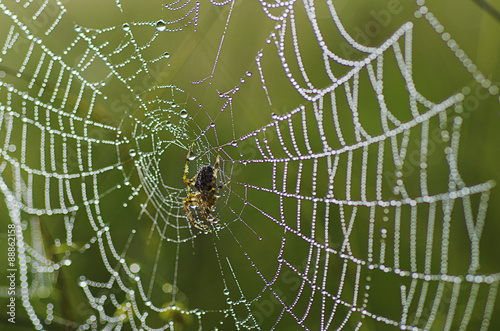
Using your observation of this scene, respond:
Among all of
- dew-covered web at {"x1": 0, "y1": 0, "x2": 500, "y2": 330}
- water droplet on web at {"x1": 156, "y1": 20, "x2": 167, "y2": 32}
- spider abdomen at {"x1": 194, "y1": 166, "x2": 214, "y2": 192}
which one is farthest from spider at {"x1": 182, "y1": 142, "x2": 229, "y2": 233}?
water droplet on web at {"x1": 156, "y1": 20, "x2": 167, "y2": 32}

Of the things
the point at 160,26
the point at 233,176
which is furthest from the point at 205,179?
the point at 160,26

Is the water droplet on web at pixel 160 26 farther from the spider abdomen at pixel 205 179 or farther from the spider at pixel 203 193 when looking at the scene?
the spider abdomen at pixel 205 179

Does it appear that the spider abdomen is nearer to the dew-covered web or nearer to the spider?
the spider

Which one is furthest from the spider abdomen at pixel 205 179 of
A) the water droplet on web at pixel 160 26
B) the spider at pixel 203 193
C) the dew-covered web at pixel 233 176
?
the water droplet on web at pixel 160 26

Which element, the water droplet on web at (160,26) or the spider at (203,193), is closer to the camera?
the water droplet on web at (160,26)

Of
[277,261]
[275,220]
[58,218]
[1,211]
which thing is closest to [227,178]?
[275,220]

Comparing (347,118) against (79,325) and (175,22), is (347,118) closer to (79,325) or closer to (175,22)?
(175,22)

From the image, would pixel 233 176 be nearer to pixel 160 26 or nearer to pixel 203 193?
pixel 203 193
